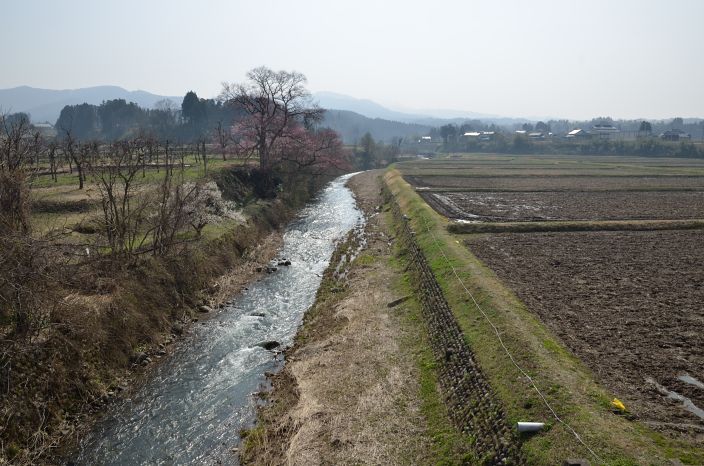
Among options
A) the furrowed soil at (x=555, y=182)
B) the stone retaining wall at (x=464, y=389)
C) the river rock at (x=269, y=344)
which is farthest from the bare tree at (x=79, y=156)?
the furrowed soil at (x=555, y=182)

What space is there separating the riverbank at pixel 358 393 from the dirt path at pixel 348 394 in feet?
0.09

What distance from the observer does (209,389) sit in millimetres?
15930

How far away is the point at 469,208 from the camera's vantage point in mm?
40062

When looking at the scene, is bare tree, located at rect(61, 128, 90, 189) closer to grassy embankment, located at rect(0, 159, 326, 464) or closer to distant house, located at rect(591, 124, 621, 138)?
grassy embankment, located at rect(0, 159, 326, 464)

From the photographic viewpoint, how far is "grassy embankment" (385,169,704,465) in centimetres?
984

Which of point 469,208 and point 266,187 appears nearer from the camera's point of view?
point 469,208

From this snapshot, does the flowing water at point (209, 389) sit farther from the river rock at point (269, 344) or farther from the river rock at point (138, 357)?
the river rock at point (138, 357)

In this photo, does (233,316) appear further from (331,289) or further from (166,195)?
(166,195)

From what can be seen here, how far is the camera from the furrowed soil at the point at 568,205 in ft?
116

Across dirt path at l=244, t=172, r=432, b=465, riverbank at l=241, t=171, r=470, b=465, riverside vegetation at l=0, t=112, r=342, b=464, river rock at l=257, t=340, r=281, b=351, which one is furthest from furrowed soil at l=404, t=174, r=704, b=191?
river rock at l=257, t=340, r=281, b=351

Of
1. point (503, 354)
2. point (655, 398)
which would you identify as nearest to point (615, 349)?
point (655, 398)

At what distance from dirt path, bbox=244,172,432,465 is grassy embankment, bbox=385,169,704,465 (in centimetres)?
253

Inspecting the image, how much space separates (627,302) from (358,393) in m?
11.7

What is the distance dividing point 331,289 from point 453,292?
7102 mm
